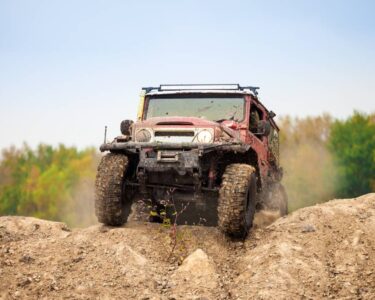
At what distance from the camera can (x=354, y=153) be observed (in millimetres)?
38062

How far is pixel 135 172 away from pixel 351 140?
33.4m

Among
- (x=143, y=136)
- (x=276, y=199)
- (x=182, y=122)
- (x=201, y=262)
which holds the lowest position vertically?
(x=201, y=262)

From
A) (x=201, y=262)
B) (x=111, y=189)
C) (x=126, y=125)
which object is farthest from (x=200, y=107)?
(x=201, y=262)

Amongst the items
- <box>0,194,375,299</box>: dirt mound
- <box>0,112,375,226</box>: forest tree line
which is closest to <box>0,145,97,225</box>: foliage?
<box>0,112,375,226</box>: forest tree line

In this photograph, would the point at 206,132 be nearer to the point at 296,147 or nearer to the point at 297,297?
the point at 297,297

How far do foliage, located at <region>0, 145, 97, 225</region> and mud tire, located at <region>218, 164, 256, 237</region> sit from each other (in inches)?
1563

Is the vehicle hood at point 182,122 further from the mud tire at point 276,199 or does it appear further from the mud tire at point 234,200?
the mud tire at point 276,199

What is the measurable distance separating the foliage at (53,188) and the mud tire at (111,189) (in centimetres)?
3884

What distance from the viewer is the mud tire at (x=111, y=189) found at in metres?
8.18

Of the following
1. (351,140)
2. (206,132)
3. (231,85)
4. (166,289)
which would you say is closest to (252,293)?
(166,289)

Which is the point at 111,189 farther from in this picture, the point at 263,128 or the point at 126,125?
the point at 263,128

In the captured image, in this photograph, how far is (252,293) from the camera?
6102 mm

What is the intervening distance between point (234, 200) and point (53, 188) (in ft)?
153

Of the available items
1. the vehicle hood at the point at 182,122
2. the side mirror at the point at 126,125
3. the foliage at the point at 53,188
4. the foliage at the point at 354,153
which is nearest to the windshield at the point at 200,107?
the side mirror at the point at 126,125
